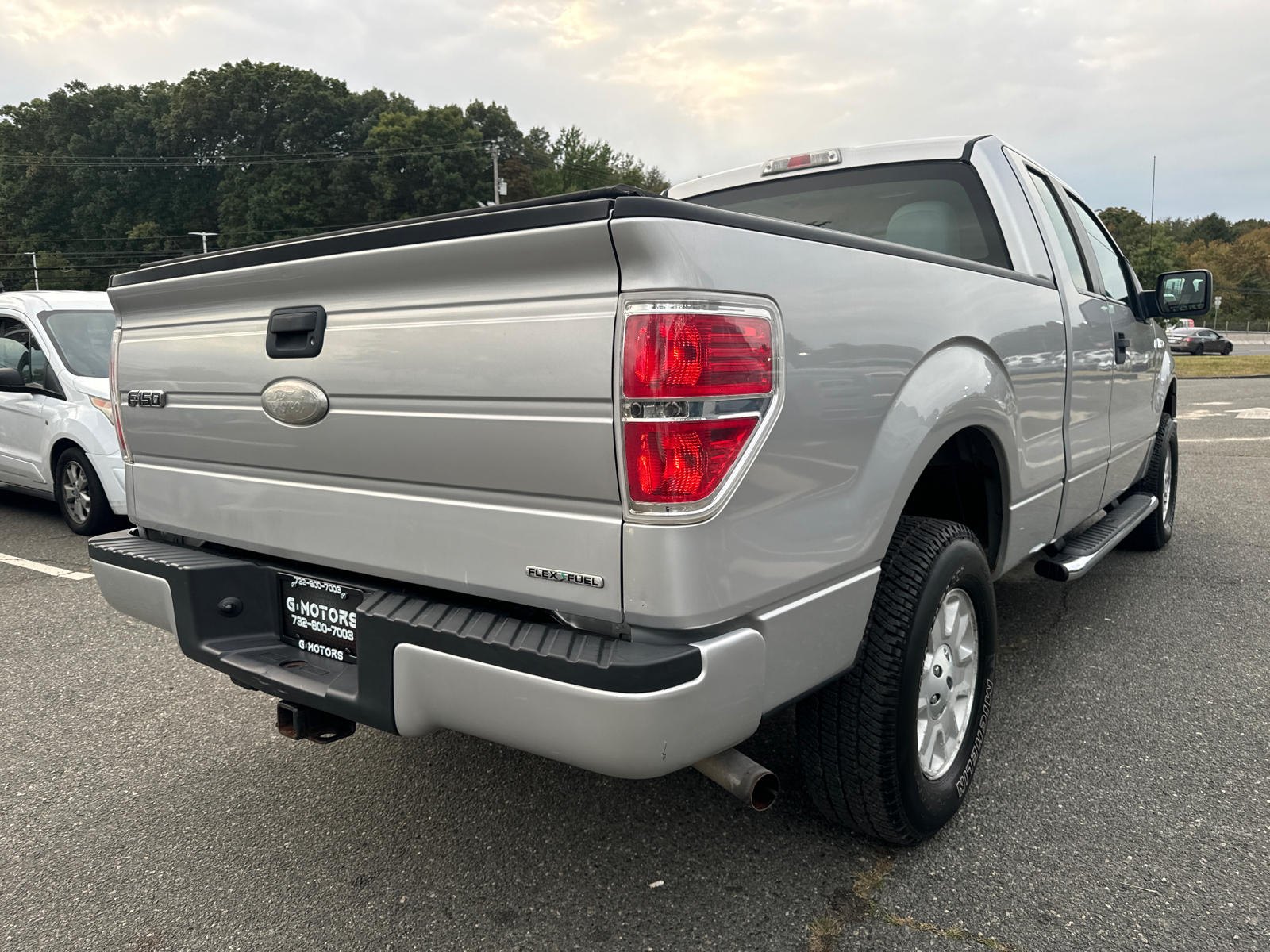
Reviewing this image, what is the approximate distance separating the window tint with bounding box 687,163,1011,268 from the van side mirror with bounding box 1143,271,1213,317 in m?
1.69

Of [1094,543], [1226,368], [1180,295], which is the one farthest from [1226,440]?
[1226,368]

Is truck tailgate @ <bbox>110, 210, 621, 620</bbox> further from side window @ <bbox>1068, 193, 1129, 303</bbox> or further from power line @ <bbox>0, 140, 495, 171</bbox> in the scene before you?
power line @ <bbox>0, 140, 495, 171</bbox>

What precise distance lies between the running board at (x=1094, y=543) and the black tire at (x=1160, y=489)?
1.08ft

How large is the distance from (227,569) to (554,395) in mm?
1233

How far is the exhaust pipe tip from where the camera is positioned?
6.57ft

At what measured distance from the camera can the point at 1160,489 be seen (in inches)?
205

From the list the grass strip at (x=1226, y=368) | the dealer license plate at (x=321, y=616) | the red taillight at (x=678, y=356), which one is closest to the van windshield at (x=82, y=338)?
the dealer license plate at (x=321, y=616)

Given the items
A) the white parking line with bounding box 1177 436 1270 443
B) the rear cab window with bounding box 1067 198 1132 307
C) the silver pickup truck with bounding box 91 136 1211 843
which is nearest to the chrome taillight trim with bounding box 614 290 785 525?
the silver pickup truck with bounding box 91 136 1211 843

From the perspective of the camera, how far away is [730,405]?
1.73 m

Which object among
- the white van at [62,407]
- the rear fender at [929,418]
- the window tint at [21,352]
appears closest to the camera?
the rear fender at [929,418]

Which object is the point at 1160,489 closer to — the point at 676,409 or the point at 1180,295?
the point at 1180,295

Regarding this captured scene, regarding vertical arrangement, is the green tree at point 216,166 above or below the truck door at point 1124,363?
above

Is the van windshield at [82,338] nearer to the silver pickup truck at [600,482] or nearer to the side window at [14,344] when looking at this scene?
the side window at [14,344]

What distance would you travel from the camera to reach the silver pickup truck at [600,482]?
170 cm
